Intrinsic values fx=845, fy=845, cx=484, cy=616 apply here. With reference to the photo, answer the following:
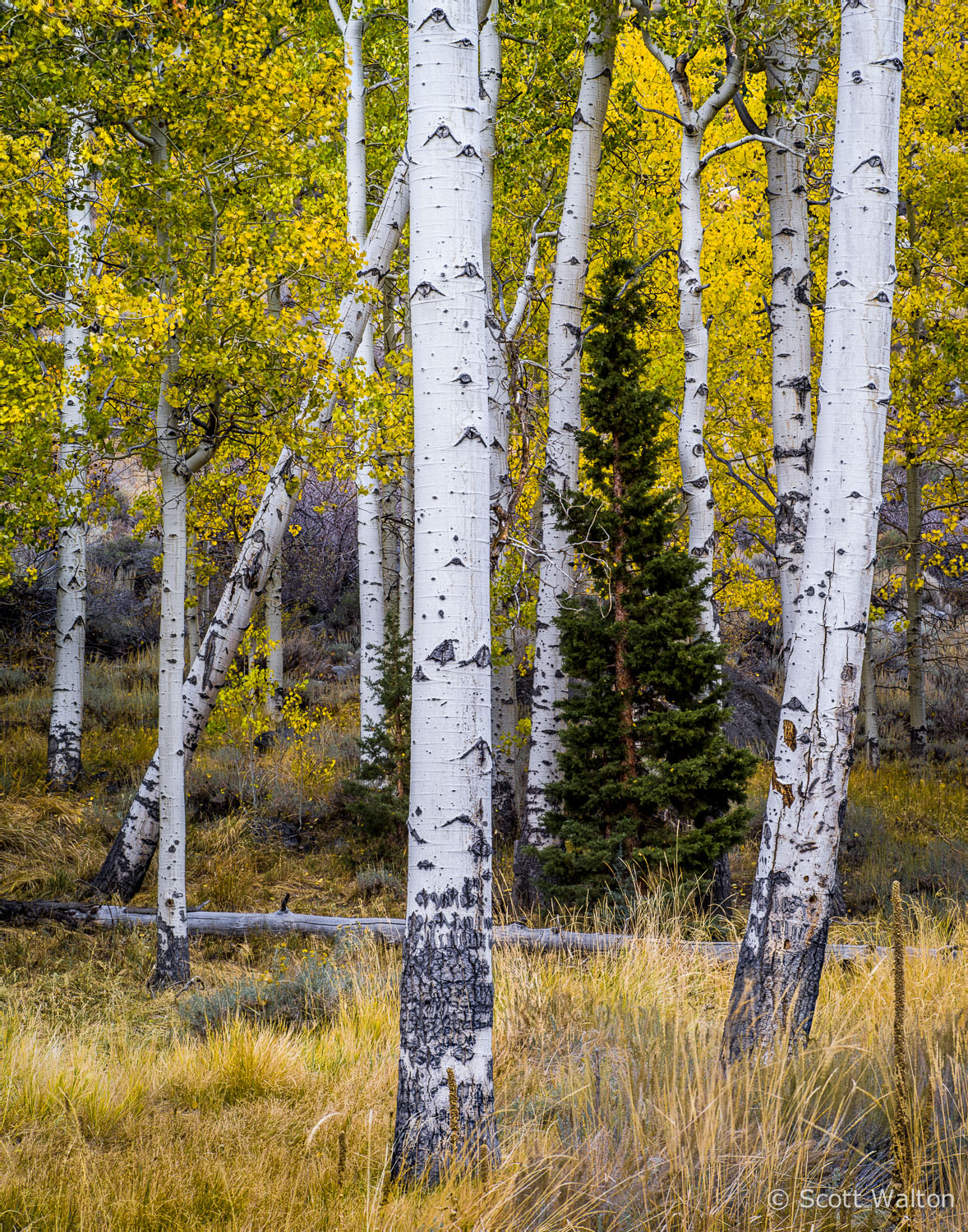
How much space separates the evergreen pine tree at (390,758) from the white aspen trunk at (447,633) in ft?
21.2

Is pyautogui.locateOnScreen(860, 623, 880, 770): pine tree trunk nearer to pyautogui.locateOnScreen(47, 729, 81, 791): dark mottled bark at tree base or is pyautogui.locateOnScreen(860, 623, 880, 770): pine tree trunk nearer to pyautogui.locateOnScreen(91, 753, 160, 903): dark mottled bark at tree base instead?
pyautogui.locateOnScreen(91, 753, 160, 903): dark mottled bark at tree base

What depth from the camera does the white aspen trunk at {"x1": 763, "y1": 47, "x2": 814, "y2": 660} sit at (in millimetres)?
6574

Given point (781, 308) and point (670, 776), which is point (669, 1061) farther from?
point (781, 308)

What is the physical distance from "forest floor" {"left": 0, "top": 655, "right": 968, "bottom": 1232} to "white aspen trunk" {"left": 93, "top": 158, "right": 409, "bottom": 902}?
1.67m

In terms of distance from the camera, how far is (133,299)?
5074mm

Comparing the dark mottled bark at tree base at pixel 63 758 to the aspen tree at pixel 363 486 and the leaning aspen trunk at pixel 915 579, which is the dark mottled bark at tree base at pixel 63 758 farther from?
the leaning aspen trunk at pixel 915 579

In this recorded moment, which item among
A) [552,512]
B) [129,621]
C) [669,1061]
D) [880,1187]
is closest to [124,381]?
[552,512]

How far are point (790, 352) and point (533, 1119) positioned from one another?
5.82 m

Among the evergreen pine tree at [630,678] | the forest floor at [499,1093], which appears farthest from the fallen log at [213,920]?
the evergreen pine tree at [630,678]

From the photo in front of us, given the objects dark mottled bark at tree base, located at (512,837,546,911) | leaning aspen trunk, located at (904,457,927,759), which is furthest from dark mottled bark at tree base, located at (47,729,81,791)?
leaning aspen trunk, located at (904,457,927,759)

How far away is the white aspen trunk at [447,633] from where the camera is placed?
2.48m

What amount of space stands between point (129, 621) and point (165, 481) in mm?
11341

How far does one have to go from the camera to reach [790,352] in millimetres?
6625

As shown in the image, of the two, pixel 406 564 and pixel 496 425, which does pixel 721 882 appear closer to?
pixel 496 425
